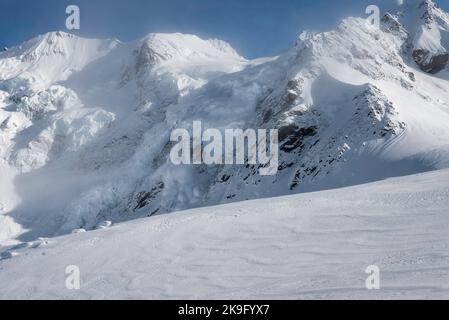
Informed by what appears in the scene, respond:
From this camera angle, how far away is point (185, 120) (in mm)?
98000

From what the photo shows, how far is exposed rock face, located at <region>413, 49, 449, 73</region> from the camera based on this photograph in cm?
10725

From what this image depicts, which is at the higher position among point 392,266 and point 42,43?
point 42,43

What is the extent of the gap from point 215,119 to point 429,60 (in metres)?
49.1

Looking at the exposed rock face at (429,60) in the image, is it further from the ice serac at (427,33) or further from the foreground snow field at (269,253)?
the foreground snow field at (269,253)

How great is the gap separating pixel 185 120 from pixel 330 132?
112 ft

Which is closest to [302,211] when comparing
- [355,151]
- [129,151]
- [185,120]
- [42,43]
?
[355,151]

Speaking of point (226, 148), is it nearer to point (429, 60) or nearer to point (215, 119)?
point (215, 119)

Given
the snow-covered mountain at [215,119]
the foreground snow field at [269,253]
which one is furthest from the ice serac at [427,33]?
the foreground snow field at [269,253]

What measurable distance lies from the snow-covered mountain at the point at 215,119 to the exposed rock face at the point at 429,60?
27cm

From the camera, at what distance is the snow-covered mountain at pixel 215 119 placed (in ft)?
218

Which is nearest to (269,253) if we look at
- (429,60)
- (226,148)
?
(226,148)

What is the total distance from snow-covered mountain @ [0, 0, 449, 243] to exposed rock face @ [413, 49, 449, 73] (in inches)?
10.6

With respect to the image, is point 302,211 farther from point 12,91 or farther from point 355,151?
point 12,91

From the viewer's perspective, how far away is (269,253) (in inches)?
816
